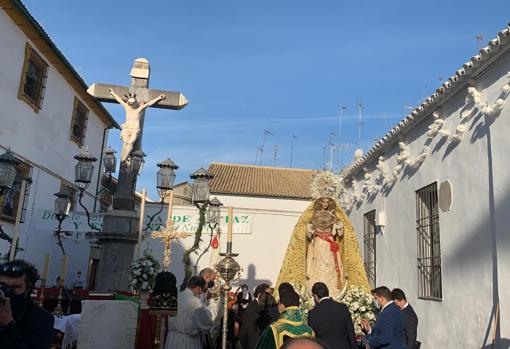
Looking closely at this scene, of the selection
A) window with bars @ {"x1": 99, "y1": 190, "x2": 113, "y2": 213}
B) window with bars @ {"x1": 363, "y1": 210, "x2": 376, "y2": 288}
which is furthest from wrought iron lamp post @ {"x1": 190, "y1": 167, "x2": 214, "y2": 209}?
window with bars @ {"x1": 99, "y1": 190, "x2": 113, "y2": 213}

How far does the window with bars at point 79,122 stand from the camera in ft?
56.1

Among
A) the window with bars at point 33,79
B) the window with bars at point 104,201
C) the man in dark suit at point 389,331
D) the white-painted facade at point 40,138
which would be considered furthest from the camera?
the window with bars at point 104,201

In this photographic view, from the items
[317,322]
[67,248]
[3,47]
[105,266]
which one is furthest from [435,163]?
[67,248]

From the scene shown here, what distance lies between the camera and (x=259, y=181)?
26.4m

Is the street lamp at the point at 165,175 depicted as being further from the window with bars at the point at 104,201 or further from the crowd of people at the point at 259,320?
the window with bars at the point at 104,201

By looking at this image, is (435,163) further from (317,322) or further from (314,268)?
(317,322)

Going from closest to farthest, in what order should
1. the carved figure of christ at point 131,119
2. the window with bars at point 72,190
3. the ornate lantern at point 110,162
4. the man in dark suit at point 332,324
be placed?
the man in dark suit at point 332,324, the carved figure of christ at point 131,119, the ornate lantern at point 110,162, the window with bars at point 72,190

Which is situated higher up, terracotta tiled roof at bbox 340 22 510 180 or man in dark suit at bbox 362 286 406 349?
terracotta tiled roof at bbox 340 22 510 180

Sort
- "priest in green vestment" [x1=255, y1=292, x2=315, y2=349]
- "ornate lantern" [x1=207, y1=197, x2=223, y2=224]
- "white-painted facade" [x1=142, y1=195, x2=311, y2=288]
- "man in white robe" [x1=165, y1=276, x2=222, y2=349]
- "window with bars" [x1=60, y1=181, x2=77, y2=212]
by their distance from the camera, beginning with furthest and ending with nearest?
"white-painted facade" [x1=142, y1=195, x2=311, y2=288] < "window with bars" [x1=60, y1=181, x2=77, y2=212] < "ornate lantern" [x1=207, y1=197, x2=223, y2=224] < "man in white robe" [x1=165, y1=276, x2=222, y2=349] < "priest in green vestment" [x1=255, y1=292, x2=315, y2=349]

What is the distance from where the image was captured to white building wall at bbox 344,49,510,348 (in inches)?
253

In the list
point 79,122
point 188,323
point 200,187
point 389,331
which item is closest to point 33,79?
point 79,122

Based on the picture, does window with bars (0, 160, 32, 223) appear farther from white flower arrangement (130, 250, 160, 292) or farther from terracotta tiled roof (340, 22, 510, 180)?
terracotta tiled roof (340, 22, 510, 180)

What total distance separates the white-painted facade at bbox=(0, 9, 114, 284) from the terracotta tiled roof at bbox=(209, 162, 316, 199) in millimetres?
8214

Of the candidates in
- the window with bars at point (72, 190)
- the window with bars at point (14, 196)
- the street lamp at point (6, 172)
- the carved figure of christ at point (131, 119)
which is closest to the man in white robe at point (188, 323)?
the street lamp at point (6, 172)
